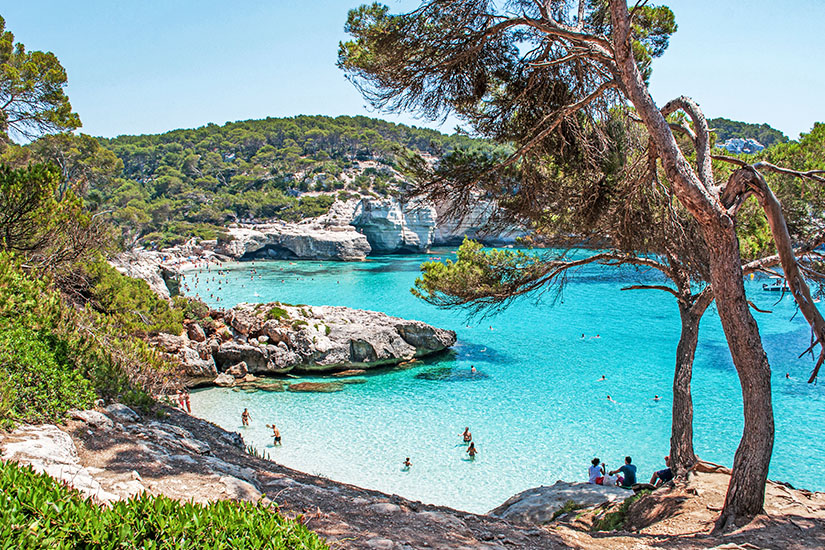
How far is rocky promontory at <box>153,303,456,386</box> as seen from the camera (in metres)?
17.0

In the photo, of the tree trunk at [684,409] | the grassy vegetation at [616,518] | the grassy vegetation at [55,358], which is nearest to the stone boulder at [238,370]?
the grassy vegetation at [55,358]

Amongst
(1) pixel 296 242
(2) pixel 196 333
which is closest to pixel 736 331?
(2) pixel 196 333

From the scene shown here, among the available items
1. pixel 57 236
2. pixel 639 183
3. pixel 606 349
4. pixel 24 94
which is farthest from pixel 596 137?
pixel 606 349

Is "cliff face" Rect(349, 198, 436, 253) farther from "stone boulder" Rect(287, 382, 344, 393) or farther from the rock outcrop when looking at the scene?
"stone boulder" Rect(287, 382, 344, 393)

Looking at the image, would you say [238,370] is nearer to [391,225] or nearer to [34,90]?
[34,90]

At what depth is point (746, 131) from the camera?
74.9 m

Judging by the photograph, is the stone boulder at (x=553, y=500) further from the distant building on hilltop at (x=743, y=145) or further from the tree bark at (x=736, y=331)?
the distant building on hilltop at (x=743, y=145)

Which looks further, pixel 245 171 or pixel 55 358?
pixel 245 171

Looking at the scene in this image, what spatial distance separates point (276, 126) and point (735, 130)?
7821 cm

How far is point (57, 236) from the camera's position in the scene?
25.9ft

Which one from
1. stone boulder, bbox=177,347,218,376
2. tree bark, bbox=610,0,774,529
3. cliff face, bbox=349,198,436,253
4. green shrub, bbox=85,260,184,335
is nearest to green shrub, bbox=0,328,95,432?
green shrub, bbox=85,260,184,335

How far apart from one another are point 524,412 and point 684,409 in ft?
28.0

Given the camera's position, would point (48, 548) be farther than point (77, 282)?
No

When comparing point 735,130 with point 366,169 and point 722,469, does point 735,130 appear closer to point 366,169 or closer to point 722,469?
point 366,169
